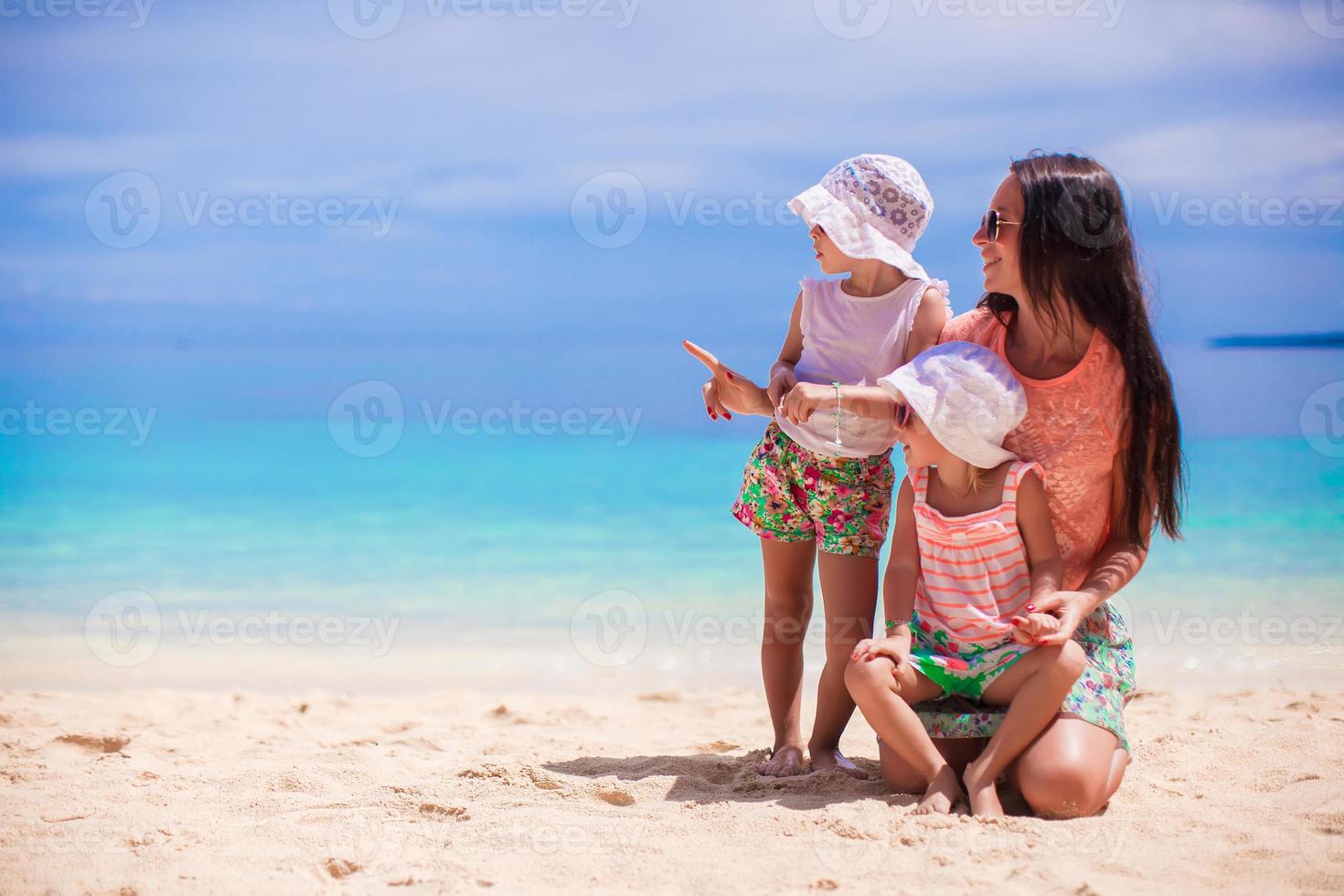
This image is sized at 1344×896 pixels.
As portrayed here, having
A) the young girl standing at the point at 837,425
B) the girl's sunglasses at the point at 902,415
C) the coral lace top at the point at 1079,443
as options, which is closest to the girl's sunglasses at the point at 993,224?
the young girl standing at the point at 837,425

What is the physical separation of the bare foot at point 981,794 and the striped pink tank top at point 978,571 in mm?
319

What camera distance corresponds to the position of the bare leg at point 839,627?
3.12 metres

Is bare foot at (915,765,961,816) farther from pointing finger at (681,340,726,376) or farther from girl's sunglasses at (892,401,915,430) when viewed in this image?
pointing finger at (681,340,726,376)

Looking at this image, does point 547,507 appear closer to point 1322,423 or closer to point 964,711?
point 964,711

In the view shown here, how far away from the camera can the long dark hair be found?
2.81 m

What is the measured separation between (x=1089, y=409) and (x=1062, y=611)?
54 centimetres

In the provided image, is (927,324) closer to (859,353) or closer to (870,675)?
(859,353)

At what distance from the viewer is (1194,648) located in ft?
17.9

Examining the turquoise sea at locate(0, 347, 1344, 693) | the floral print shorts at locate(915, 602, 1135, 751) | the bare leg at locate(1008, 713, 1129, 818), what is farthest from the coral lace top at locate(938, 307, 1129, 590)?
the turquoise sea at locate(0, 347, 1344, 693)

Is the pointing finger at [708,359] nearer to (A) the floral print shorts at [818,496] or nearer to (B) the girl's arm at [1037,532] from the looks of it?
(A) the floral print shorts at [818,496]

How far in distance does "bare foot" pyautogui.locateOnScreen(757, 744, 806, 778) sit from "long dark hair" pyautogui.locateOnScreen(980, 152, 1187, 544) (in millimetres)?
1112

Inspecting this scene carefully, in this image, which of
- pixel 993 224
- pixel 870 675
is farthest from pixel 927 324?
pixel 870 675

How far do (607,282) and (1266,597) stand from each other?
20.8 meters

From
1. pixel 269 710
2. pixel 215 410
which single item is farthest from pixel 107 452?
pixel 269 710
